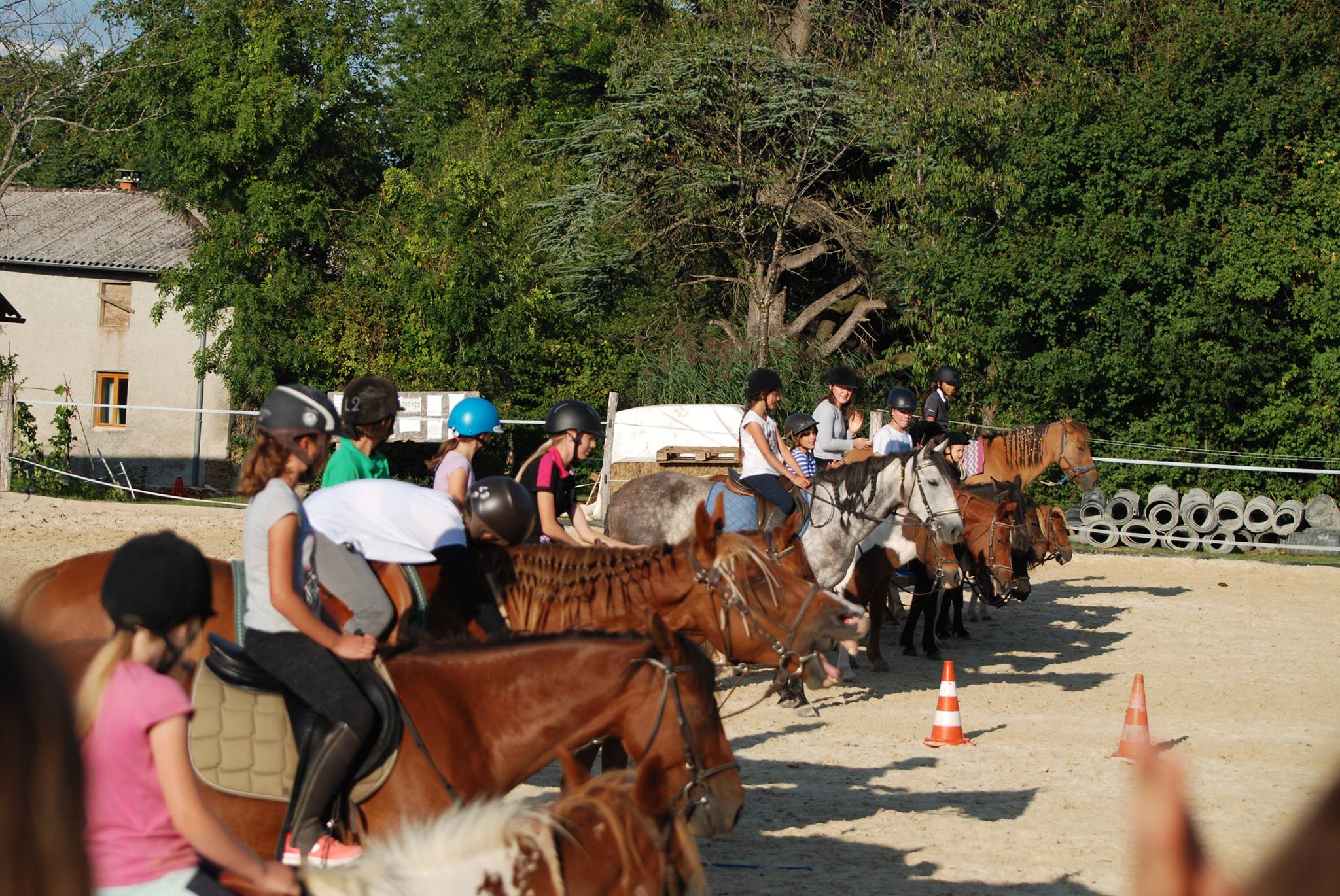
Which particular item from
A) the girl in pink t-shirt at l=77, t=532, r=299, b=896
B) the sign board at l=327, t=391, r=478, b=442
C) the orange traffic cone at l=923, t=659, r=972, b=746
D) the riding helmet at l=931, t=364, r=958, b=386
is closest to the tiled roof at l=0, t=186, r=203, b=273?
the sign board at l=327, t=391, r=478, b=442

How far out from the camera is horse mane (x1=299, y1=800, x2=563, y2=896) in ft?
8.01

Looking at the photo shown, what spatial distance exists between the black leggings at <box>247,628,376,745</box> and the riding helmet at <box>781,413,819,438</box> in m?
8.20

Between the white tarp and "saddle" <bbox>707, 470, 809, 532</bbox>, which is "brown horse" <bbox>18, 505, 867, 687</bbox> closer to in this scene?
"saddle" <bbox>707, 470, 809, 532</bbox>

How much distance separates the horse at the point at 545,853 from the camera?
2488 mm

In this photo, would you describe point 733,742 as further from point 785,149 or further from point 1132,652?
point 785,149

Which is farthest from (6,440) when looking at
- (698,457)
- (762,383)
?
(762,383)

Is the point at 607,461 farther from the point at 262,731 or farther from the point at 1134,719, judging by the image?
the point at 262,731

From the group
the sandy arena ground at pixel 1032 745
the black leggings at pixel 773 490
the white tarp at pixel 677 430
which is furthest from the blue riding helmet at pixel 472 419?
the white tarp at pixel 677 430

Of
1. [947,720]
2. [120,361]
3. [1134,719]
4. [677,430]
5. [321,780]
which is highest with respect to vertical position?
[120,361]

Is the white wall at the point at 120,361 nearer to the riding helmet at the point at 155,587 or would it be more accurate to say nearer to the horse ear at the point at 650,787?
the riding helmet at the point at 155,587

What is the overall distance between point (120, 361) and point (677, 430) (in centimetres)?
1857

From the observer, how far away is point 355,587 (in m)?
4.73

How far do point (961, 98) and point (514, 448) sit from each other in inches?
464

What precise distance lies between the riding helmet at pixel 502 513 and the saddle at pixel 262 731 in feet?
7.07
